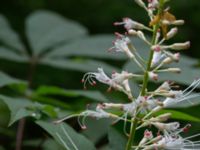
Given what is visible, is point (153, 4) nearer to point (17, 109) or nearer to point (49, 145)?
point (17, 109)

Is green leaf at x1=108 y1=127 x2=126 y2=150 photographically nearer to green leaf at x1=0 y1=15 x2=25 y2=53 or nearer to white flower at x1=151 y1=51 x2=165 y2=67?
white flower at x1=151 y1=51 x2=165 y2=67

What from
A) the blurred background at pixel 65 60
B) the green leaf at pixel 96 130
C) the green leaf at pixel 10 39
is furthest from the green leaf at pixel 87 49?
the green leaf at pixel 96 130

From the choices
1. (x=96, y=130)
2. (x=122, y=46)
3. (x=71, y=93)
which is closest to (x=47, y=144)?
(x=96, y=130)

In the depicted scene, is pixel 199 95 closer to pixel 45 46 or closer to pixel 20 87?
pixel 20 87

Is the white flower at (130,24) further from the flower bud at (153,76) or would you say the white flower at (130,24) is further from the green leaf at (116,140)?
the green leaf at (116,140)

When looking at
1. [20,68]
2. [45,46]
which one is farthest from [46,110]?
[20,68]

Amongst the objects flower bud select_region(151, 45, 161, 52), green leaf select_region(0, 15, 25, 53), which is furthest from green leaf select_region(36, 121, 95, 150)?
green leaf select_region(0, 15, 25, 53)
